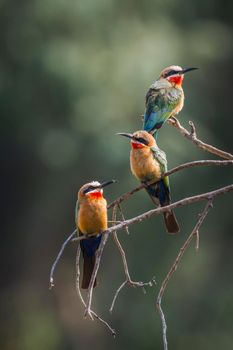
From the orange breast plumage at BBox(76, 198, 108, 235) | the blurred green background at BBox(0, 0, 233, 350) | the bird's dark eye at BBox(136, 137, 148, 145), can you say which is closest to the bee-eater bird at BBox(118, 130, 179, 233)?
the bird's dark eye at BBox(136, 137, 148, 145)

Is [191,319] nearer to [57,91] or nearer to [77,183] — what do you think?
[77,183]

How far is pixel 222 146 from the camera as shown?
19.6 meters

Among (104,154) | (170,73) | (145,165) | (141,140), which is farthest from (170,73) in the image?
(104,154)

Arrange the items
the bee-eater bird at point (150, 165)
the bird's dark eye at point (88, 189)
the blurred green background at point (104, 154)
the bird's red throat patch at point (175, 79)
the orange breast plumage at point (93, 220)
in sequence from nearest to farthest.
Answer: the orange breast plumage at point (93, 220) < the bird's dark eye at point (88, 189) < the bee-eater bird at point (150, 165) < the bird's red throat patch at point (175, 79) < the blurred green background at point (104, 154)

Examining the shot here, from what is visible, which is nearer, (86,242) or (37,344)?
(86,242)

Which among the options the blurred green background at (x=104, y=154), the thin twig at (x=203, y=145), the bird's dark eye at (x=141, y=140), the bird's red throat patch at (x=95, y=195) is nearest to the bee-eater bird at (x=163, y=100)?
the bird's dark eye at (x=141, y=140)

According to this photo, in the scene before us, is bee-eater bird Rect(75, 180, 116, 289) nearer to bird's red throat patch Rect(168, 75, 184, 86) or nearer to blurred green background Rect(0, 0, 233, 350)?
bird's red throat patch Rect(168, 75, 184, 86)

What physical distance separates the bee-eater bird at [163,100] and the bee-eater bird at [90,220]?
68cm

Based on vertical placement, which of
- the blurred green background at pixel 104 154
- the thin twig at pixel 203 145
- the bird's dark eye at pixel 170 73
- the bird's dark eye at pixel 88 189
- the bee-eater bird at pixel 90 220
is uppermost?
the thin twig at pixel 203 145

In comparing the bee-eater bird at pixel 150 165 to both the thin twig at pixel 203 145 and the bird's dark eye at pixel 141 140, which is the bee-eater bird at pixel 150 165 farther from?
the thin twig at pixel 203 145

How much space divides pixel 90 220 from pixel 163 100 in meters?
1.20

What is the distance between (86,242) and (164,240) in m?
12.8

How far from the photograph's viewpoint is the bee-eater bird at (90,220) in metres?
6.18

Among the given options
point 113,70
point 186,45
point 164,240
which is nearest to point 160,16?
point 186,45
